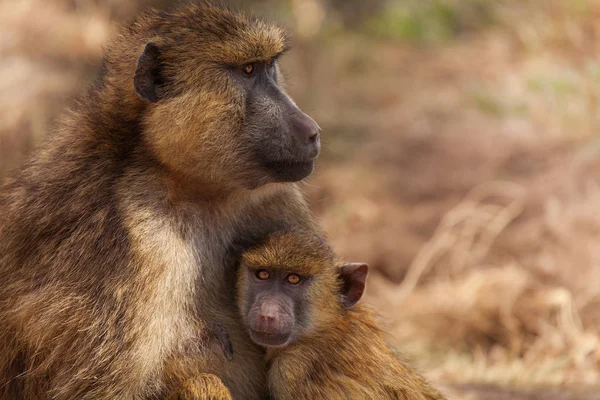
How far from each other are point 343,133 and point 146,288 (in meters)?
6.53

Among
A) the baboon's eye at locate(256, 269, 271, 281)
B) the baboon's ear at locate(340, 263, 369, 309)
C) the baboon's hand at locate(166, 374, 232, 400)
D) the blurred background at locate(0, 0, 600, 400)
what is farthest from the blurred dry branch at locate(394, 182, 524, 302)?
the baboon's hand at locate(166, 374, 232, 400)

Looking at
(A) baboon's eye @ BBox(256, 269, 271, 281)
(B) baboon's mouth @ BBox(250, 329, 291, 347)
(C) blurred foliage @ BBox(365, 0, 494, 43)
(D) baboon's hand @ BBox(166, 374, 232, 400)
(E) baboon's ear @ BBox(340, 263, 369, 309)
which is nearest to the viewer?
(D) baboon's hand @ BBox(166, 374, 232, 400)

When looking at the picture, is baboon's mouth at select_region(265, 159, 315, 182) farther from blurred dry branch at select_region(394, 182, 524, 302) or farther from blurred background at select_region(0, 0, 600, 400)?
blurred dry branch at select_region(394, 182, 524, 302)

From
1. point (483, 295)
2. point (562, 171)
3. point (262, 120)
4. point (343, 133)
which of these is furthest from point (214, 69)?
point (343, 133)

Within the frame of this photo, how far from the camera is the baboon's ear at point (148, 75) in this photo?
3.39 metres

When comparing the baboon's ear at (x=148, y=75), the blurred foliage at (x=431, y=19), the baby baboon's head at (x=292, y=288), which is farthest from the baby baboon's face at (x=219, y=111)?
the blurred foliage at (x=431, y=19)

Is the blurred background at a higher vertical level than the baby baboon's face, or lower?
lower

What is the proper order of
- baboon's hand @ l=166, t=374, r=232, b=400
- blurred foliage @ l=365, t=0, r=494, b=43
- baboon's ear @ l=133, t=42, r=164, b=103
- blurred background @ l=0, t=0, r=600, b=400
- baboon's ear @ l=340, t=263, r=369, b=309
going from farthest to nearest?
blurred foliage @ l=365, t=0, r=494, b=43
blurred background @ l=0, t=0, r=600, b=400
baboon's ear @ l=340, t=263, r=369, b=309
baboon's ear @ l=133, t=42, r=164, b=103
baboon's hand @ l=166, t=374, r=232, b=400

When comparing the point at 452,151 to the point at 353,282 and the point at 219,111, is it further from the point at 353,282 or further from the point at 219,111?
the point at 219,111

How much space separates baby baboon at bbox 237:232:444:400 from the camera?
3.52 m

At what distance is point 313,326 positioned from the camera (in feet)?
12.0

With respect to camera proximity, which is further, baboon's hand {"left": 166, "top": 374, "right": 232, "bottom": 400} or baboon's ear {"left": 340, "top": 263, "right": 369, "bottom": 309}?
baboon's ear {"left": 340, "top": 263, "right": 369, "bottom": 309}

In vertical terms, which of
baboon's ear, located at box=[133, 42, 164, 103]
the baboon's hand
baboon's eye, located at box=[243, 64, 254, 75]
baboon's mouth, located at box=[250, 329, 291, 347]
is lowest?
the baboon's hand

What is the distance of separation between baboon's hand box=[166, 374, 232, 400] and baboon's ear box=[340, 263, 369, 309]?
75 centimetres
